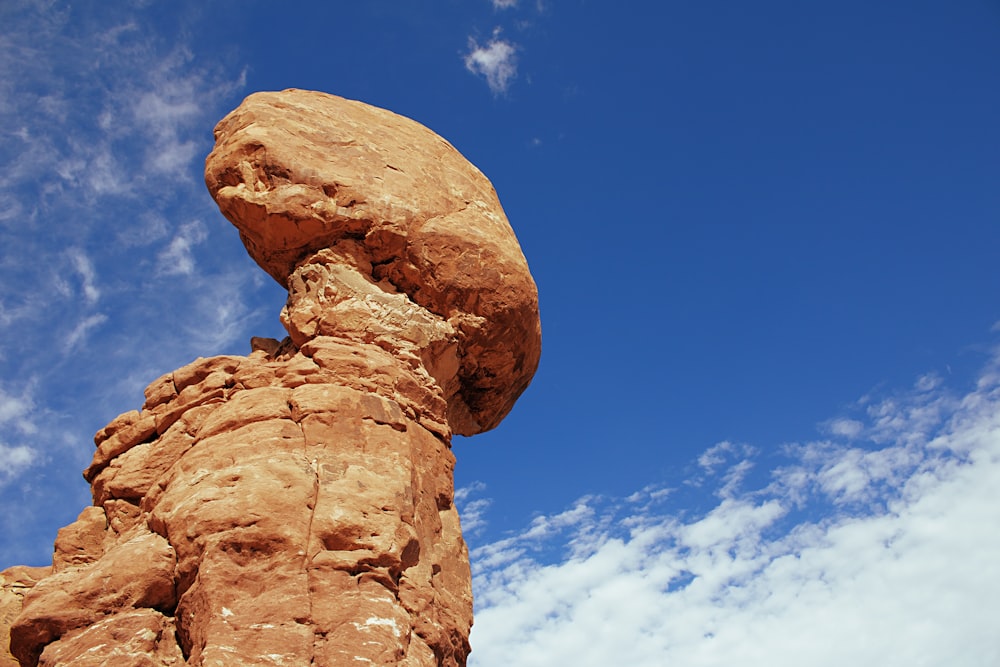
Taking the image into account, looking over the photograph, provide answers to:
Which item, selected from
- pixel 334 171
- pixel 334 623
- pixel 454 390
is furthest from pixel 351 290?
pixel 334 623

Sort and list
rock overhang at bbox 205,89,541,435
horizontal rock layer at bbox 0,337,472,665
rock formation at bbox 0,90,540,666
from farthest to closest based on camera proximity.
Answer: rock overhang at bbox 205,89,541,435
rock formation at bbox 0,90,540,666
horizontal rock layer at bbox 0,337,472,665

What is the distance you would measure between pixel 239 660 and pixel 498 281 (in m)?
5.21

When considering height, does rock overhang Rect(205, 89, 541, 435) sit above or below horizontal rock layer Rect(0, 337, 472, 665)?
above

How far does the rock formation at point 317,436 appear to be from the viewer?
6598 millimetres

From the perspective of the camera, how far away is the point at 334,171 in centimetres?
962

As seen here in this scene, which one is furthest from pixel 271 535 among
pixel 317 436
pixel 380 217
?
pixel 380 217

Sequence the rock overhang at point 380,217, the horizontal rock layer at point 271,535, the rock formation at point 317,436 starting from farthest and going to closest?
the rock overhang at point 380,217
the rock formation at point 317,436
the horizontal rock layer at point 271,535

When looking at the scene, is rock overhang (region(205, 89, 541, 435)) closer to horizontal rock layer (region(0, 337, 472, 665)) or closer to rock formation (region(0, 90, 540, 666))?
rock formation (region(0, 90, 540, 666))

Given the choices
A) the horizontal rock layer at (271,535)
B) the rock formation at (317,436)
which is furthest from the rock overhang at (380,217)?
the horizontal rock layer at (271,535)

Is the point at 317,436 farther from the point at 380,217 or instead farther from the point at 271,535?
the point at 380,217

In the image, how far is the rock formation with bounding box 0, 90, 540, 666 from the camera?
6.60 m

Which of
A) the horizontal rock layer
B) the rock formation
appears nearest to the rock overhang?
the rock formation

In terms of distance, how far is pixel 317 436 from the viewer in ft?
25.4

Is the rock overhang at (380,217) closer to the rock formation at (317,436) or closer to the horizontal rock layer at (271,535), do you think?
the rock formation at (317,436)
